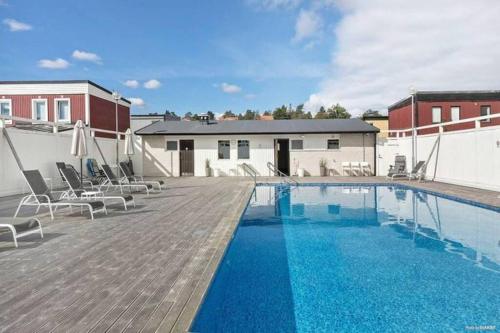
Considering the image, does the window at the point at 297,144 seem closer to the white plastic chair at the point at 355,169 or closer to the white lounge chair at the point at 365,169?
the white plastic chair at the point at 355,169

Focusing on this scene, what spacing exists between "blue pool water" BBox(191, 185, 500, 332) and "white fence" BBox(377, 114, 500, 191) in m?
3.12

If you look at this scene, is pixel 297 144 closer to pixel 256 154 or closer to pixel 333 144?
pixel 333 144

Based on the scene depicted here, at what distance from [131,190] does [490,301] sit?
1086 centimetres

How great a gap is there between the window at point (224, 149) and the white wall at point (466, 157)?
9.95 m

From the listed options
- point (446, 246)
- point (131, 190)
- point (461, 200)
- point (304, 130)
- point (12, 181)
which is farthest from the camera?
point (304, 130)

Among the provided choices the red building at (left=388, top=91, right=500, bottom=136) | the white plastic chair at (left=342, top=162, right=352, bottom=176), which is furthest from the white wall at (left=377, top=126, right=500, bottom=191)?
the red building at (left=388, top=91, right=500, bottom=136)

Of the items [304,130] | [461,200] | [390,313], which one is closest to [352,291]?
[390,313]

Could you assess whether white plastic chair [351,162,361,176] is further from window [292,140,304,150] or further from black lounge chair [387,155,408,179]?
window [292,140,304,150]

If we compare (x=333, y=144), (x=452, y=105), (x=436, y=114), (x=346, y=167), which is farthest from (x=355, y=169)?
(x=452, y=105)

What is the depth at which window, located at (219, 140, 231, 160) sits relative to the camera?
18.6m

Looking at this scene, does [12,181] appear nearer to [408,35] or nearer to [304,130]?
[304,130]

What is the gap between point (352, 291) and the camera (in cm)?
393

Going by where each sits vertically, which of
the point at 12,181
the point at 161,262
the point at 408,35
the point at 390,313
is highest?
the point at 408,35

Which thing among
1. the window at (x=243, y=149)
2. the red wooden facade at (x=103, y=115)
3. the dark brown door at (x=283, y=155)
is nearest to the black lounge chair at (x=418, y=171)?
→ the dark brown door at (x=283, y=155)
